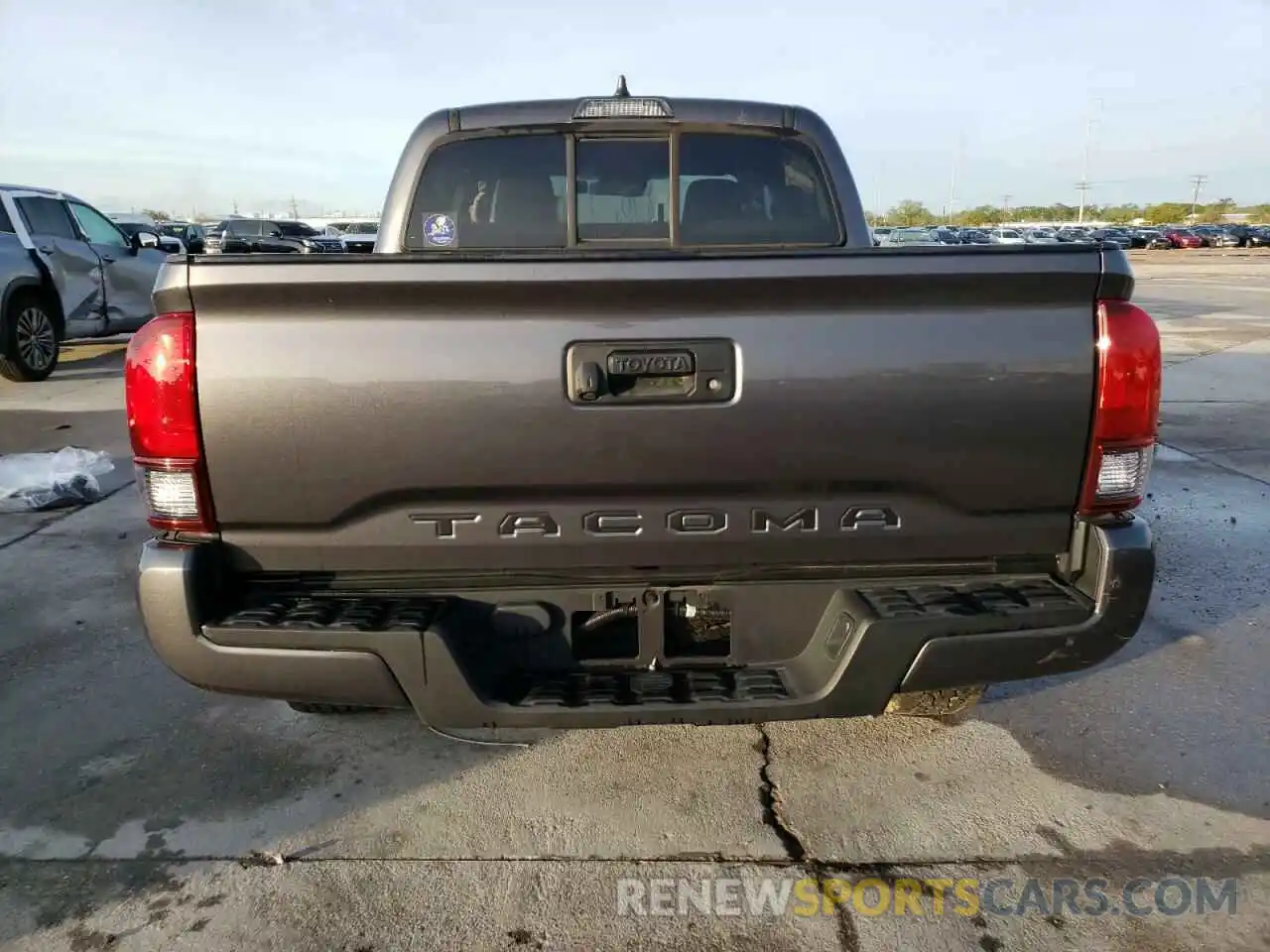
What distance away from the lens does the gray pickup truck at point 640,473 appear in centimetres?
211

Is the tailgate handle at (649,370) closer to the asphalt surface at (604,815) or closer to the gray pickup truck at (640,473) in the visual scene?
the gray pickup truck at (640,473)

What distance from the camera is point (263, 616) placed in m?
2.22

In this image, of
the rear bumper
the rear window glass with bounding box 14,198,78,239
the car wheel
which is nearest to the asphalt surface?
the rear bumper

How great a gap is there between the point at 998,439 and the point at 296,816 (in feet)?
7.53

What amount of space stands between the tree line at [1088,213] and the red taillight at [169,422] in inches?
3756

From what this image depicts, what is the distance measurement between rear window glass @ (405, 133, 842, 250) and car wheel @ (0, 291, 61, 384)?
8.56 meters

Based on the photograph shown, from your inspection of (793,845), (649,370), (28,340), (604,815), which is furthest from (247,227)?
(793,845)

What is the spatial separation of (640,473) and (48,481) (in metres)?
5.59

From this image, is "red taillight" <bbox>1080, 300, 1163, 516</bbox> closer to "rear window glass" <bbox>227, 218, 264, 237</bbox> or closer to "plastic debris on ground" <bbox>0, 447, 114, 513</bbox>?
"plastic debris on ground" <bbox>0, 447, 114, 513</bbox>

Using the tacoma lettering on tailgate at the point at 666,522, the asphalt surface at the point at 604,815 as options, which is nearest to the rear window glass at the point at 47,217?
the asphalt surface at the point at 604,815

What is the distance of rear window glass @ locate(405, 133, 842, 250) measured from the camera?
11.2ft

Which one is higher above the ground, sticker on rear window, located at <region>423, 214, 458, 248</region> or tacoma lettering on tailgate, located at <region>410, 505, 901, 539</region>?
sticker on rear window, located at <region>423, 214, 458, 248</region>

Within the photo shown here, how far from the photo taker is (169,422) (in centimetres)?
213

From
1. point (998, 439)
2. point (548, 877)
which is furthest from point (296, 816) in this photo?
point (998, 439)
